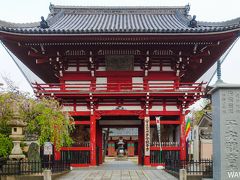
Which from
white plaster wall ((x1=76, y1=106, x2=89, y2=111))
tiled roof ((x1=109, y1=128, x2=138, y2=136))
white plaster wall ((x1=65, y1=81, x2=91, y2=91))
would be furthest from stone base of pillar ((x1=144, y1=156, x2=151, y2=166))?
tiled roof ((x1=109, y1=128, x2=138, y2=136))

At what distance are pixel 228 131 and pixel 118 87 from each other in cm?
1401

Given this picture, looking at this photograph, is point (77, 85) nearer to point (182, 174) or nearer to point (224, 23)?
point (224, 23)

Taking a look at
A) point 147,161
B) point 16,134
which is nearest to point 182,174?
point 16,134

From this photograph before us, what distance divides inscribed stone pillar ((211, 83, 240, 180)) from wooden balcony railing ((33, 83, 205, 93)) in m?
13.1

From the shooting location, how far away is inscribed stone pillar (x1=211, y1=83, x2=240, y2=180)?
11.5 m

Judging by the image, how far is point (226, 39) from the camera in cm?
2431

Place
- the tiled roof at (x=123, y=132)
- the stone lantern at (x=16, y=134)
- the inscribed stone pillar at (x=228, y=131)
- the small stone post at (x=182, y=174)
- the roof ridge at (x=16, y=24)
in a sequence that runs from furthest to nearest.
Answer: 1. the tiled roof at (x=123, y=132)
2. the roof ridge at (x=16, y=24)
3. the stone lantern at (x=16, y=134)
4. the small stone post at (x=182, y=174)
5. the inscribed stone pillar at (x=228, y=131)

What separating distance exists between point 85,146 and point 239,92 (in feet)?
49.1

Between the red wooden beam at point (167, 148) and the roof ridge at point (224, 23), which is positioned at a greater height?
the roof ridge at point (224, 23)

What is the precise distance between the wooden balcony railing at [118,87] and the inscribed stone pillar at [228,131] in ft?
43.0

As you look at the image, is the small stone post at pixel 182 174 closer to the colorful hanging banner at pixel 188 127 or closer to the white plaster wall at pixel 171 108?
the colorful hanging banner at pixel 188 127

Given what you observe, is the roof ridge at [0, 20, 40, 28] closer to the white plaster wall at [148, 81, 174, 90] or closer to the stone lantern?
the stone lantern

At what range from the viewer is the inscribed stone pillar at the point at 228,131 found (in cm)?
1147

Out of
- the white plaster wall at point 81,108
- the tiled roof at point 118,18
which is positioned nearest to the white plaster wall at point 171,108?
the tiled roof at point 118,18
